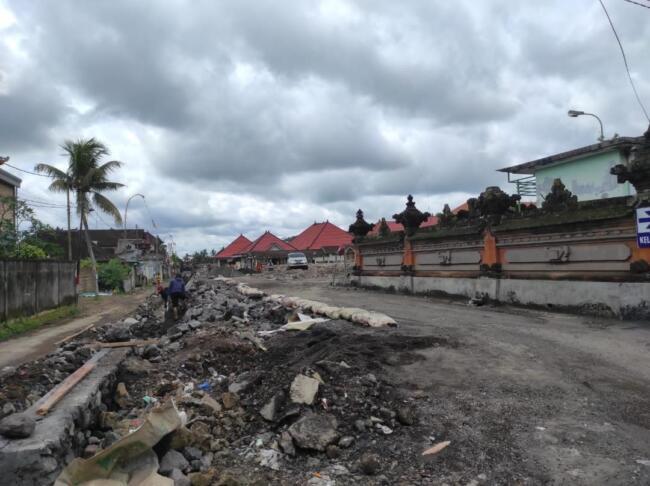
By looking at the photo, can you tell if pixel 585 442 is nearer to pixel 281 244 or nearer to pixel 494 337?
pixel 494 337

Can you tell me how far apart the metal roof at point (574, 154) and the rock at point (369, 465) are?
15.9 m

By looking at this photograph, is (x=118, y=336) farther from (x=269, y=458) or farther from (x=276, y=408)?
(x=269, y=458)

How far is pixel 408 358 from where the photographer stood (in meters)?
6.63

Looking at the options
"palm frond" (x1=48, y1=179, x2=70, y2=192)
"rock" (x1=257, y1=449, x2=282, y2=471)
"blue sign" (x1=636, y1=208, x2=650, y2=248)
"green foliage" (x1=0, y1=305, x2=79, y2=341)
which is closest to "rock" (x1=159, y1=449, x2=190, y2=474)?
"rock" (x1=257, y1=449, x2=282, y2=471)

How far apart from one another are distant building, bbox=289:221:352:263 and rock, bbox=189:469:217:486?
41.1 metres

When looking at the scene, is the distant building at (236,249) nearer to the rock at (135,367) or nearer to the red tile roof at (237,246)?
the red tile roof at (237,246)

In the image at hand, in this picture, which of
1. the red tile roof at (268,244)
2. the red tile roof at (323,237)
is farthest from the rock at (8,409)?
the red tile roof at (268,244)

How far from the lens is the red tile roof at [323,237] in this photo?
156 feet

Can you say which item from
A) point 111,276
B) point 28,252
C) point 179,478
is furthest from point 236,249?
point 179,478

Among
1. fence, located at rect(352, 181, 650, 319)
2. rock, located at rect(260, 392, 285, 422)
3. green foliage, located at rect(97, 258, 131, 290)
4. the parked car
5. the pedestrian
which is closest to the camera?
rock, located at rect(260, 392, 285, 422)

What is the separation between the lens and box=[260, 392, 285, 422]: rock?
4891 millimetres

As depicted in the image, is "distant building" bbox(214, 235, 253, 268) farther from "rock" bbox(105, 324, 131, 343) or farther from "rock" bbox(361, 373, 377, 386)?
"rock" bbox(361, 373, 377, 386)

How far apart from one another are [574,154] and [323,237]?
30953mm

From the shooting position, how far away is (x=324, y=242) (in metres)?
48.5
